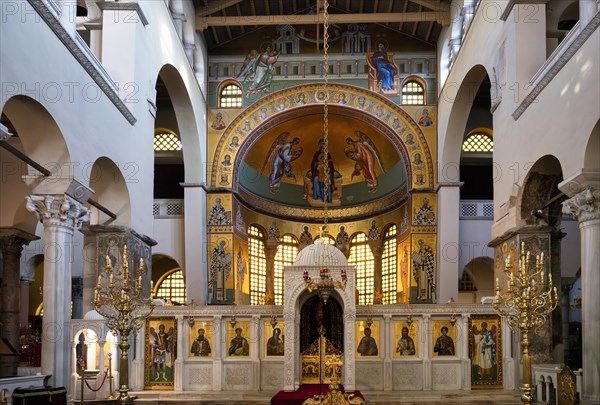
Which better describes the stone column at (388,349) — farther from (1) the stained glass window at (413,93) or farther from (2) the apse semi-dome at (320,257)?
(1) the stained glass window at (413,93)

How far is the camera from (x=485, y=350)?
19875 millimetres

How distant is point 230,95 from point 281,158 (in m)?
3.23

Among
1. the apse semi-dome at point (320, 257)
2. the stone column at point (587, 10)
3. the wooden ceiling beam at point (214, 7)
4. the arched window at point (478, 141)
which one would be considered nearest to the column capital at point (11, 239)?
the apse semi-dome at point (320, 257)

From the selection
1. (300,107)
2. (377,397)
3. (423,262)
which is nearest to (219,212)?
(300,107)

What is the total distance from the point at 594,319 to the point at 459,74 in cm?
1193

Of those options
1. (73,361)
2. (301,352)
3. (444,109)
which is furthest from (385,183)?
(73,361)

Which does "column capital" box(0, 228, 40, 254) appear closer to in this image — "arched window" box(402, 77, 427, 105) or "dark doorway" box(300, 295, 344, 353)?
"dark doorway" box(300, 295, 344, 353)

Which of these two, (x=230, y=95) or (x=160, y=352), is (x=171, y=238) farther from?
(x=160, y=352)

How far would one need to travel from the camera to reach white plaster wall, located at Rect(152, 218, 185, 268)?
28.5 m

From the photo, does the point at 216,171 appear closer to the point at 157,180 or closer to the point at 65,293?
the point at 157,180

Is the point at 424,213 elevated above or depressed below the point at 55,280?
above

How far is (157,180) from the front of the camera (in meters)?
31.2

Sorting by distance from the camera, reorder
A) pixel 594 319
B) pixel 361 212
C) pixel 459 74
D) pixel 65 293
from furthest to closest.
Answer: pixel 361 212, pixel 459 74, pixel 65 293, pixel 594 319

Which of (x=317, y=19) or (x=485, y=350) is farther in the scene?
(x=317, y=19)
